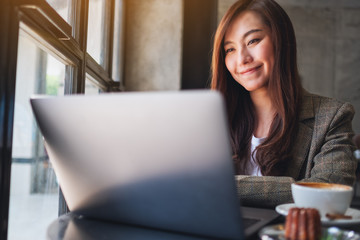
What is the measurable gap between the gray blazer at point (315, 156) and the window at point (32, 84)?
526 millimetres

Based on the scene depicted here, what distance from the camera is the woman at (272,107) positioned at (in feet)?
4.00

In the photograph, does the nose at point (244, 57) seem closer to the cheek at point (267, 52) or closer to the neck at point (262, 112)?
the cheek at point (267, 52)

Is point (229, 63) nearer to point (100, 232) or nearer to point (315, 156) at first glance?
point (315, 156)

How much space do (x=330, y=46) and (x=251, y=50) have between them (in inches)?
118

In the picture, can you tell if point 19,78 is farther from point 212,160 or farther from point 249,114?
point 249,114

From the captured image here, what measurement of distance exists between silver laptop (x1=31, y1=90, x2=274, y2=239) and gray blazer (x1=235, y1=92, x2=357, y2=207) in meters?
0.26

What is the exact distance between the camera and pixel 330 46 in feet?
13.2

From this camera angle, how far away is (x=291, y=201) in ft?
3.09

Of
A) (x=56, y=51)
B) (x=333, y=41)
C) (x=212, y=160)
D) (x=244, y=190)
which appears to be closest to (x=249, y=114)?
(x=244, y=190)

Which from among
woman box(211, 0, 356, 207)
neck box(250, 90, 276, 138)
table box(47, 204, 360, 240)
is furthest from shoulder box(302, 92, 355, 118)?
table box(47, 204, 360, 240)

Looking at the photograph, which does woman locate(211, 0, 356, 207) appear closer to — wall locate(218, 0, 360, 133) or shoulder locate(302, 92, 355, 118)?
shoulder locate(302, 92, 355, 118)

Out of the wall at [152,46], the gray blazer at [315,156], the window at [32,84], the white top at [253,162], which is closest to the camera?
the window at [32,84]

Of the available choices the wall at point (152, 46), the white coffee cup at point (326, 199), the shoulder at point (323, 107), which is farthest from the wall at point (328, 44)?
the white coffee cup at point (326, 199)

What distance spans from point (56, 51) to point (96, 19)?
2.73ft
